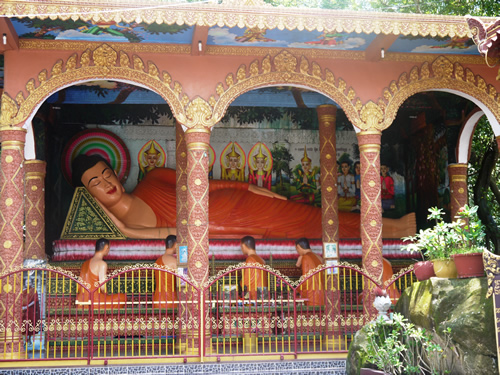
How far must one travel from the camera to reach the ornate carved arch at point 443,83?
9922 mm

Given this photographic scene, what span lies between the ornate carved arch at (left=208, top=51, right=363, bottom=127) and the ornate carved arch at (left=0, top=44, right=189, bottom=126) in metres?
0.70

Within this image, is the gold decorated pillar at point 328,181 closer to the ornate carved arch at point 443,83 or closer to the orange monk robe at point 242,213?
the ornate carved arch at point 443,83

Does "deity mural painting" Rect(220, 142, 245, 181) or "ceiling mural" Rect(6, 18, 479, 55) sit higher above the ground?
"ceiling mural" Rect(6, 18, 479, 55)

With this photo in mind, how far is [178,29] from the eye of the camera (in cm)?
905

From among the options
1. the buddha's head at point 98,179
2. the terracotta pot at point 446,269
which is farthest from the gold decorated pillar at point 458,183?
the buddha's head at point 98,179

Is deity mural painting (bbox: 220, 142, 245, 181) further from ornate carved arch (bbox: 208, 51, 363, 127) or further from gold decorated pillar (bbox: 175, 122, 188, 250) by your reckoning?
ornate carved arch (bbox: 208, 51, 363, 127)

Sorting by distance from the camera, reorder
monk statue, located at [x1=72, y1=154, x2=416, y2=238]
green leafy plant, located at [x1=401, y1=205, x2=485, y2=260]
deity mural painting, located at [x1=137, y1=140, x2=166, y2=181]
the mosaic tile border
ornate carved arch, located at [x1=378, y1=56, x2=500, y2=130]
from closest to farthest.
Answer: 1. green leafy plant, located at [x1=401, y1=205, x2=485, y2=260]
2. the mosaic tile border
3. ornate carved arch, located at [x1=378, y1=56, x2=500, y2=130]
4. monk statue, located at [x1=72, y1=154, x2=416, y2=238]
5. deity mural painting, located at [x1=137, y1=140, x2=166, y2=181]

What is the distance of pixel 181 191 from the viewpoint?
10.9m

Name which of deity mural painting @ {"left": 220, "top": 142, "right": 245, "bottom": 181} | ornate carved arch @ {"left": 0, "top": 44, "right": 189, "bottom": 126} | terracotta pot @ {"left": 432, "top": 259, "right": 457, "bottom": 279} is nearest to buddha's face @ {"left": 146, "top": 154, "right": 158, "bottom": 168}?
deity mural painting @ {"left": 220, "top": 142, "right": 245, "bottom": 181}

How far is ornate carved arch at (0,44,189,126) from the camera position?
9.11m

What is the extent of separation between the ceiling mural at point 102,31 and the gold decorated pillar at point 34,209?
3171 millimetres

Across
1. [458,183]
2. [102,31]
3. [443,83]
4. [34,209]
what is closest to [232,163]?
[34,209]

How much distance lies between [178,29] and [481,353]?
5739mm

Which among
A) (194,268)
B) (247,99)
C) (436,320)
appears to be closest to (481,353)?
(436,320)
